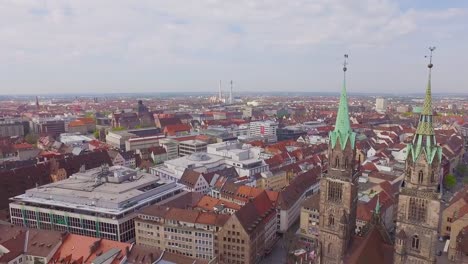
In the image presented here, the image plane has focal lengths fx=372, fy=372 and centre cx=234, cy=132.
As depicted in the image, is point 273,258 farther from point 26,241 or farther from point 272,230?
point 26,241

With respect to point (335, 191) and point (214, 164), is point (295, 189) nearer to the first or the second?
point (214, 164)

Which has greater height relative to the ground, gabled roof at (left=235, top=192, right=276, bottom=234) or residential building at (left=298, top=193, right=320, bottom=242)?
gabled roof at (left=235, top=192, right=276, bottom=234)

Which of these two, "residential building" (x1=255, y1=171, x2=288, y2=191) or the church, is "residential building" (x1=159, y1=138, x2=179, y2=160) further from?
the church

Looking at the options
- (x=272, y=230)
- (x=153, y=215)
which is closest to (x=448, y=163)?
(x=272, y=230)

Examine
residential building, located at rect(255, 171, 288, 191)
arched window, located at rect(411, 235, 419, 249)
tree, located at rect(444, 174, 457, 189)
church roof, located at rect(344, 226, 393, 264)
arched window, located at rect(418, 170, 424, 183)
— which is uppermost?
arched window, located at rect(418, 170, 424, 183)

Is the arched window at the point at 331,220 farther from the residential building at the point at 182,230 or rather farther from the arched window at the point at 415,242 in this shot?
the residential building at the point at 182,230

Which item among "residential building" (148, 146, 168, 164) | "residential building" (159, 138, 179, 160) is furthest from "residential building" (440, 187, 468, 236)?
"residential building" (159, 138, 179, 160)

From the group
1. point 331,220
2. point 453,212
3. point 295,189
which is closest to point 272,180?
point 295,189
